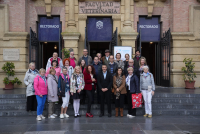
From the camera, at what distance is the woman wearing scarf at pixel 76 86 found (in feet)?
25.4

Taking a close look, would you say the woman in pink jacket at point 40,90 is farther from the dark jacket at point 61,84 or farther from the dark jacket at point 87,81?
the dark jacket at point 87,81

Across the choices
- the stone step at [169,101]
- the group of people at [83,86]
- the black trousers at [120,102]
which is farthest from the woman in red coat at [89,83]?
the stone step at [169,101]

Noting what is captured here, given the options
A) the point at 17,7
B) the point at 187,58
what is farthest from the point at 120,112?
the point at 17,7

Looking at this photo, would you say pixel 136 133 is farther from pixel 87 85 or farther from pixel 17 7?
pixel 17 7

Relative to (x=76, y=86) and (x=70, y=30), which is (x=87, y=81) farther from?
(x=70, y=30)

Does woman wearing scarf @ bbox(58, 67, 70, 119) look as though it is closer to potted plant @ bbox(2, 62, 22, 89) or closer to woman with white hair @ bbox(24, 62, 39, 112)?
woman with white hair @ bbox(24, 62, 39, 112)

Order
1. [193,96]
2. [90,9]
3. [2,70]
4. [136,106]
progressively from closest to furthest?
[136,106]
[193,96]
[2,70]
[90,9]

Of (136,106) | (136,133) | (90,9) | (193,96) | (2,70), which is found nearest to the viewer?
(136,133)

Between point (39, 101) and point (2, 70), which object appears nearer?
point (39, 101)

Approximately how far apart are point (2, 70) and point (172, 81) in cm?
1060

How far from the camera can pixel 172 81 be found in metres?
12.8

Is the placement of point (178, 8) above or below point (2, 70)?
above

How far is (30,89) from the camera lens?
26.5 ft

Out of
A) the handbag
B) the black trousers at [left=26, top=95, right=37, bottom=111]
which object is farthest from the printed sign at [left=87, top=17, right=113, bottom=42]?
the black trousers at [left=26, top=95, right=37, bottom=111]
